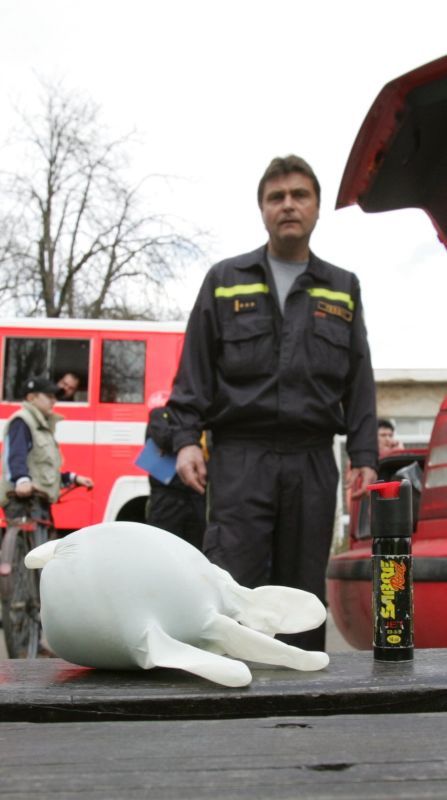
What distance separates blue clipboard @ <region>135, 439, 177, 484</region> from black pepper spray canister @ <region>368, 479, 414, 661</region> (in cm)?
372

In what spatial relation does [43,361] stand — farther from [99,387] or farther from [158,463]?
[158,463]

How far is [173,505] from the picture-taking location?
524 cm

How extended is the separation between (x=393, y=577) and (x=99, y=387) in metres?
8.45

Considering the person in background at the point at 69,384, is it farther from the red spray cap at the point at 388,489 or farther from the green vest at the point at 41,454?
the red spray cap at the point at 388,489

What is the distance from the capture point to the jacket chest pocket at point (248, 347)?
2.83m

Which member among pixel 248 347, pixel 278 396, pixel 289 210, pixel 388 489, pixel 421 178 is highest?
pixel 289 210

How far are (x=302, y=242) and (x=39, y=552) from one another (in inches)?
75.1

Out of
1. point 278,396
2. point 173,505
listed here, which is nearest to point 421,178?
point 278,396

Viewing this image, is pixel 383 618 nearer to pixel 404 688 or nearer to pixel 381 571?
pixel 381 571

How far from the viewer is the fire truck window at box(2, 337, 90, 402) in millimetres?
9711

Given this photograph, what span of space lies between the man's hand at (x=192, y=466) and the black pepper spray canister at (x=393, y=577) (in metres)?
1.43

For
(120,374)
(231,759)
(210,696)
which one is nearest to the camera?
(231,759)

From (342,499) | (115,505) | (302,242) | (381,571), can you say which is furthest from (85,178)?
(381,571)

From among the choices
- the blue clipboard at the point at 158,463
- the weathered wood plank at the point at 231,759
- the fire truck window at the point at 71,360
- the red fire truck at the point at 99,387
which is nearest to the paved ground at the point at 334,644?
the blue clipboard at the point at 158,463
